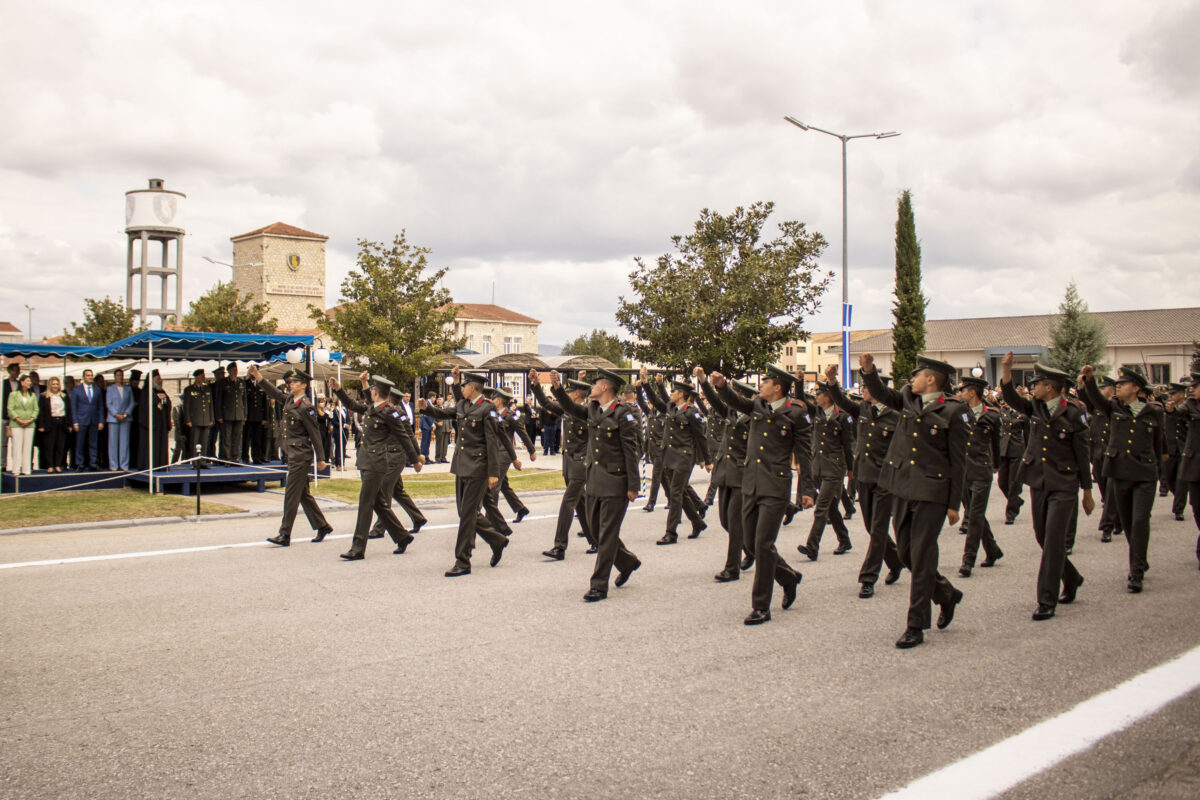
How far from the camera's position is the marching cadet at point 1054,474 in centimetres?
698

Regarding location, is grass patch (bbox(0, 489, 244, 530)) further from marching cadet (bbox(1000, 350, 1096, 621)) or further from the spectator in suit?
marching cadet (bbox(1000, 350, 1096, 621))

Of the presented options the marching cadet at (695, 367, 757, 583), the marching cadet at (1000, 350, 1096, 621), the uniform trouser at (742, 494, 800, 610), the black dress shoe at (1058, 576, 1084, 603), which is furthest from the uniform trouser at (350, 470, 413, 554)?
the black dress shoe at (1058, 576, 1084, 603)

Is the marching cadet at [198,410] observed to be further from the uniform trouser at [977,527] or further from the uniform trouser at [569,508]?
the uniform trouser at [977,527]

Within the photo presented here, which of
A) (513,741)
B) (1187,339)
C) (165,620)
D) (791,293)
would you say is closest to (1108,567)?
(513,741)

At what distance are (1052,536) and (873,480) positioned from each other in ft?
7.36

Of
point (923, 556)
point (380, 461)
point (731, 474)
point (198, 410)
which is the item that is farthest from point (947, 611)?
point (198, 410)

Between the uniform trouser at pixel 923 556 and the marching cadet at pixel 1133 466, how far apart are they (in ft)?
8.69

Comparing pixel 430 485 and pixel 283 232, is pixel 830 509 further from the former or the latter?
pixel 283 232

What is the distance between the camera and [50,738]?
451 centimetres

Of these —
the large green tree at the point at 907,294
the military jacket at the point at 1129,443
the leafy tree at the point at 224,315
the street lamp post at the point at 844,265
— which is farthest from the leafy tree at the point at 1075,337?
the military jacket at the point at 1129,443

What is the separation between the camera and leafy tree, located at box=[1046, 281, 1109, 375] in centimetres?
5631

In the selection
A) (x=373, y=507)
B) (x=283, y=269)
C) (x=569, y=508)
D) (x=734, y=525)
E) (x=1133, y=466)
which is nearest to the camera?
(x=734, y=525)

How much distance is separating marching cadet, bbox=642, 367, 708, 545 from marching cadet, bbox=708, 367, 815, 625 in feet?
12.4

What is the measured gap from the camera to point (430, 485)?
17.8m
